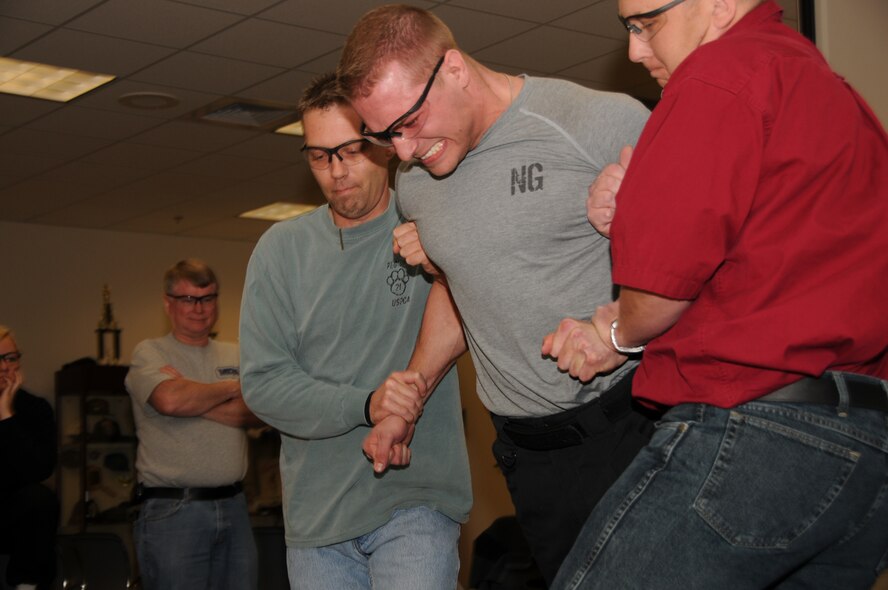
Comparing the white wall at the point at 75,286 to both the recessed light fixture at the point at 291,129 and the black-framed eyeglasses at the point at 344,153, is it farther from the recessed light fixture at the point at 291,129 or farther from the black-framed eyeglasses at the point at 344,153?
the black-framed eyeglasses at the point at 344,153

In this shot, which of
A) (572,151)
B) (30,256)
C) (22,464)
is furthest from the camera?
A: (30,256)

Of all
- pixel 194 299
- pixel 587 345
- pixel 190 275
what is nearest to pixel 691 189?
pixel 587 345

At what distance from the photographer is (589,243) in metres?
2.01

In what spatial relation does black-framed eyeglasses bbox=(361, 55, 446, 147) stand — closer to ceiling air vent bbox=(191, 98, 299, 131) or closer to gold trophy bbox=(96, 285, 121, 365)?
ceiling air vent bbox=(191, 98, 299, 131)

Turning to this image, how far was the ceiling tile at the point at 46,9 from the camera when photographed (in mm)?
5344

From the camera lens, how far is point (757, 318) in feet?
4.80

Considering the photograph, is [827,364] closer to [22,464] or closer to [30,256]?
[22,464]

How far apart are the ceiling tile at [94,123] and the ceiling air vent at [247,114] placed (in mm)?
385

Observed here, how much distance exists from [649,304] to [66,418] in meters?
9.02

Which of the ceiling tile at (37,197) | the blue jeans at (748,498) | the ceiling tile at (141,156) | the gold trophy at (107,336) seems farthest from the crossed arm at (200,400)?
the gold trophy at (107,336)

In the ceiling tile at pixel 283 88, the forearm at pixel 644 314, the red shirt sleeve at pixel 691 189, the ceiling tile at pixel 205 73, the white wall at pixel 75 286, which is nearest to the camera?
the red shirt sleeve at pixel 691 189

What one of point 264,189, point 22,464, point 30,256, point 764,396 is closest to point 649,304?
point 764,396

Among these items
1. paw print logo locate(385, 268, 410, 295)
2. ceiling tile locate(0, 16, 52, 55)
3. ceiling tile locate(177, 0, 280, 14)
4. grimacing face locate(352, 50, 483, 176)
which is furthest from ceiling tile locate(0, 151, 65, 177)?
grimacing face locate(352, 50, 483, 176)

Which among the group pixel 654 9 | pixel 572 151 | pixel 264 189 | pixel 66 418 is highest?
pixel 264 189
